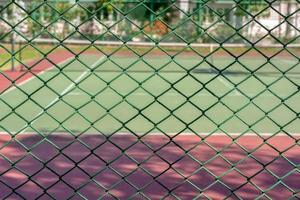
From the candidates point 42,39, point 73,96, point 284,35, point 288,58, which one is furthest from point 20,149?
point 288,58

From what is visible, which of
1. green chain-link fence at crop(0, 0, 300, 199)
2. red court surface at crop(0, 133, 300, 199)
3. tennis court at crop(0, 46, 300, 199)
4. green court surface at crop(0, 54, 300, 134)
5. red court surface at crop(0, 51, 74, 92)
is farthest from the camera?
red court surface at crop(0, 51, 74, 92)

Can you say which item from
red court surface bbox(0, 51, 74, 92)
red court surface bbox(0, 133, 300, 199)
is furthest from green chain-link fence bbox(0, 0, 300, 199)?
red court surface bbox(0, 51, 74, 92)

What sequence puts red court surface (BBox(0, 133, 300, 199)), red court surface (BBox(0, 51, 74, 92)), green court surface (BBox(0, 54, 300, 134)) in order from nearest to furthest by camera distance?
red court surface (BBox(0, 133, 300, 199)), green court surface (BBox(0, 54, 300, 134)), red court surface (BBox(0, 51, 74, 92))

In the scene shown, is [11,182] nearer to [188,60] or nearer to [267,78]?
[267,78]

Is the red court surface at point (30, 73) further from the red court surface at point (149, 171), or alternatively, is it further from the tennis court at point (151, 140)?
the red court surface at point (149, 171)

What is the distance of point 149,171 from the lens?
17.6 ft

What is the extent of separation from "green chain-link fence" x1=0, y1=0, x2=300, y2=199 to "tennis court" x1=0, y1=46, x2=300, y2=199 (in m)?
0.02

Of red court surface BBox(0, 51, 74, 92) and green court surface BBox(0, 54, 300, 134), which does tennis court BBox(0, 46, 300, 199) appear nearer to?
green court surface BBox(0, 54, 300, 134)

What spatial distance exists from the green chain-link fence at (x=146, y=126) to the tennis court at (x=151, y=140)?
0.7 inches

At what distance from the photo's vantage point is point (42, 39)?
59.4 feet

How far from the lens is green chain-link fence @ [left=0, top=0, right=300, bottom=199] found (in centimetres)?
301

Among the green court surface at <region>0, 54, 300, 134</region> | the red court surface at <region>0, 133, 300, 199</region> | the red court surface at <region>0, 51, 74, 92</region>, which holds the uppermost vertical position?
the red court surface at <region>0, 51, 74, 92</region>

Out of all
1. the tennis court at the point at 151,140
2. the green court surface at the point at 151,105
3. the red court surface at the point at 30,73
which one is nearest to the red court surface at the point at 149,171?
the tennis court at the point at 151,140

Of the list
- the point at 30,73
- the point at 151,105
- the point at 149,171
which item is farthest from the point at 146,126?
the point at 30,73
